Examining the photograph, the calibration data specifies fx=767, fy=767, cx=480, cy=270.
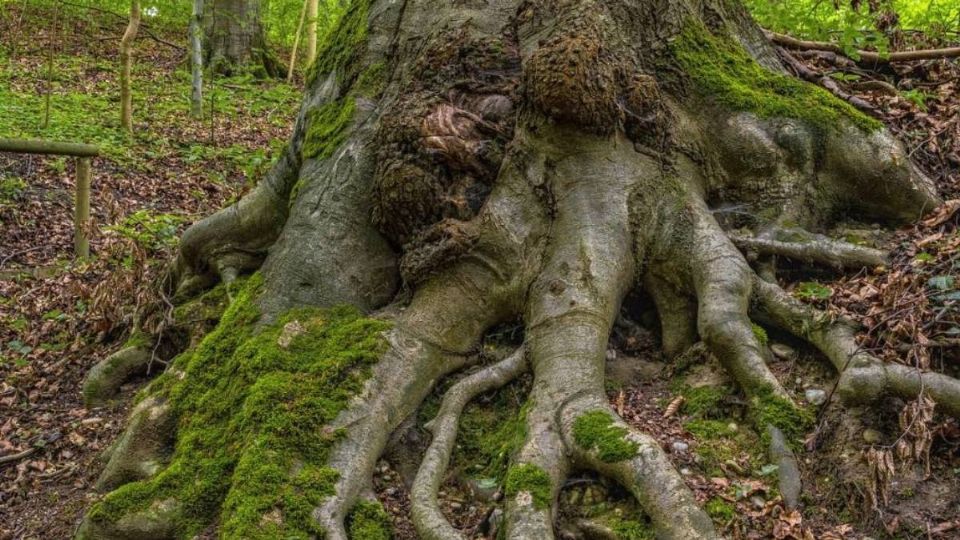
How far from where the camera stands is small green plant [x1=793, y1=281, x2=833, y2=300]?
13.2ft

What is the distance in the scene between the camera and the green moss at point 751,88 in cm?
471

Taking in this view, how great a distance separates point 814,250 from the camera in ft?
14.2

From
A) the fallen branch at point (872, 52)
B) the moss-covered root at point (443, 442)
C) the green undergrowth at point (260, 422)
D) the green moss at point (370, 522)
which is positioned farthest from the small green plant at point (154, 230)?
the fallen branch at point (872, 52)

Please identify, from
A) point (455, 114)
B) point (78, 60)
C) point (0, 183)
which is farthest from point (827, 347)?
point (78, 60)

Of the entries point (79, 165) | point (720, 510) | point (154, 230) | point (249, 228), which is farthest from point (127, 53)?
point (720, 510)

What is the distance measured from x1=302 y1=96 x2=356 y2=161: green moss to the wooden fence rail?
163 inches

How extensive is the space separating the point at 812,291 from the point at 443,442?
2118mm

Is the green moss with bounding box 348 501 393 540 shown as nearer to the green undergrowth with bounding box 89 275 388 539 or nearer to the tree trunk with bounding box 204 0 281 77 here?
the green undergrowth with bounding box 89 275 388 539

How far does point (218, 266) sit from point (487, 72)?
2.35 m

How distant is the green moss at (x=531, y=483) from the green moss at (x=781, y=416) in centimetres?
100

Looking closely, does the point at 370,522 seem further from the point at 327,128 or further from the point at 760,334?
the point at 327,128

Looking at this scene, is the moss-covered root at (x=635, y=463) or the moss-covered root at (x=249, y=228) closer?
the moss-covered root at (x=635, y=463)

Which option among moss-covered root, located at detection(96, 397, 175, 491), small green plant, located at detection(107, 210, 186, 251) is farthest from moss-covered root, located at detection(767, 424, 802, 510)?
small green plant, located at detection(107, 210, 186, 251)

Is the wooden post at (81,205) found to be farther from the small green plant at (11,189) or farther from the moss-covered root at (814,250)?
the moss-covered root at (814,250)
